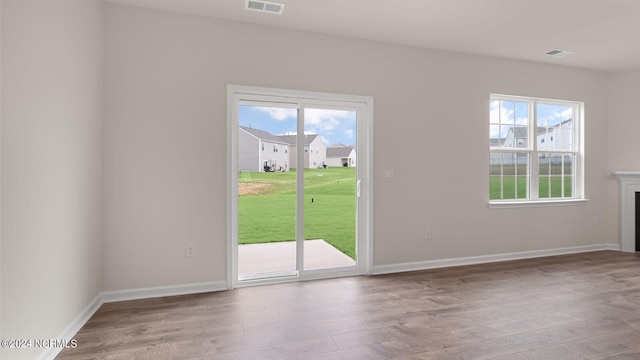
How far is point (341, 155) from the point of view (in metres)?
3.99

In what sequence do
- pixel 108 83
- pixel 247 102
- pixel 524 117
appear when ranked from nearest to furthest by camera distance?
pixel 108 83 → pixel 247 102 → pixel 524 117

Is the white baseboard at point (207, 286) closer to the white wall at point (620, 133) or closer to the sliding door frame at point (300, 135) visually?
the sliding door frame at point (300, 135)

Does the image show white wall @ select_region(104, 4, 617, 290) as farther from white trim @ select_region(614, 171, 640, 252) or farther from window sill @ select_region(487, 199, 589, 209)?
white trim @ select_region(614, 171, 640, 252)

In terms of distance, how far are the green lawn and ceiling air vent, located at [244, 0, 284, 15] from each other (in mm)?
1648

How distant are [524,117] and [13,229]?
580 centimetres

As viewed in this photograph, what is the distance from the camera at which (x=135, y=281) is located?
325 centimetres

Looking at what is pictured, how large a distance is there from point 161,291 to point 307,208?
5.64 feet

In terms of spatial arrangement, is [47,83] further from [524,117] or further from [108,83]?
[524,117]

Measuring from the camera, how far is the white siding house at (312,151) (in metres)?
3.81

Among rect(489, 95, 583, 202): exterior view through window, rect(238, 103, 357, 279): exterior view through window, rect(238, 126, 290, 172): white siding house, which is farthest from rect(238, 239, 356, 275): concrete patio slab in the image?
rect(489, 95, 583, 202): exterior view through window

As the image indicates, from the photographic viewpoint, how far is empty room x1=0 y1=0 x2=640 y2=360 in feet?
7.40

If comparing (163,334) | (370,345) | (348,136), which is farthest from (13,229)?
(348,136)

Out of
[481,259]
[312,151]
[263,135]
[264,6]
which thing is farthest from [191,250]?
[481,259]

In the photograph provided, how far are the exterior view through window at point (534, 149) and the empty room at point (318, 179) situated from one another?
0.12 feet
